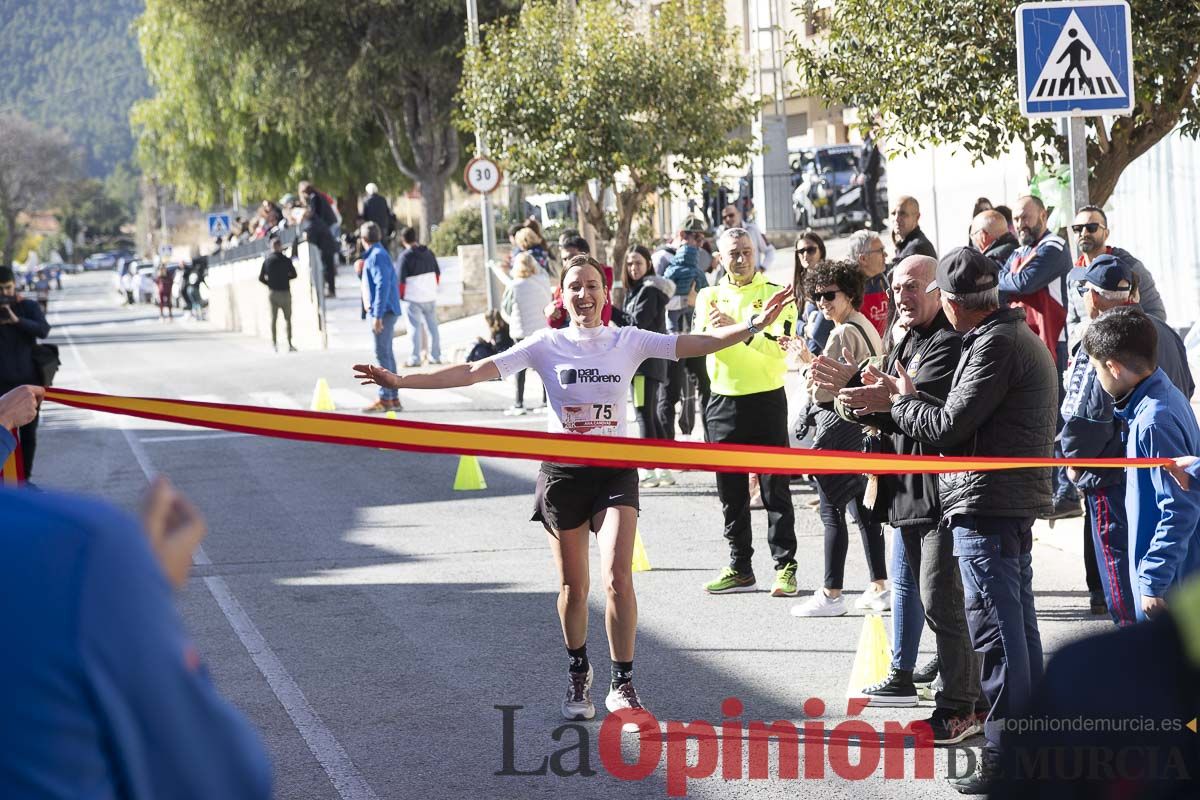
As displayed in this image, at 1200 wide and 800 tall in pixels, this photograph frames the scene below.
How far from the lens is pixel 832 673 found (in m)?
7.12

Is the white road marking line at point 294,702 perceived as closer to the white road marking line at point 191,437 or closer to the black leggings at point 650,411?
the black leggings at point 650,411

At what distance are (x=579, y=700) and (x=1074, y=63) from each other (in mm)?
5130

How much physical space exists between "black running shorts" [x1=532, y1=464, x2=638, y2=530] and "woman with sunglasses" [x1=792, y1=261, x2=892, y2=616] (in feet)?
5.41

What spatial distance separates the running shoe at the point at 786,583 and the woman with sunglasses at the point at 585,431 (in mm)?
2260

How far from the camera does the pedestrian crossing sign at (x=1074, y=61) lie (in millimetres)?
9328

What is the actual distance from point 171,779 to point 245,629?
22.3 feet

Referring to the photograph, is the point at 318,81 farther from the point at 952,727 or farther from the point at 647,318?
the point at 952,727

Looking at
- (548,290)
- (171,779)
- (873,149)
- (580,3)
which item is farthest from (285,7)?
(171,779)

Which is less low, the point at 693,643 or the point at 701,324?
the point at 701,324

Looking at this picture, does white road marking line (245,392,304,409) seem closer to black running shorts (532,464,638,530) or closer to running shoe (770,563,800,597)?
running shoe (770,563,800,597)

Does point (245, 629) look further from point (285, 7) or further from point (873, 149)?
point (285, 7)

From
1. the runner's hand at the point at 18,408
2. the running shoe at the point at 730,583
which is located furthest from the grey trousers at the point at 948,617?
the runner's hand at the point at 18,408

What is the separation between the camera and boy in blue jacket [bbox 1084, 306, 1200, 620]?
5.48 meters

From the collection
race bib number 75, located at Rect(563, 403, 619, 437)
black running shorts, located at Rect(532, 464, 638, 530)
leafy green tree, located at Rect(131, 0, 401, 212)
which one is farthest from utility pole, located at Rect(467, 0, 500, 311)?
black running shorts, located at Rect(532, 464, 638, 530)
